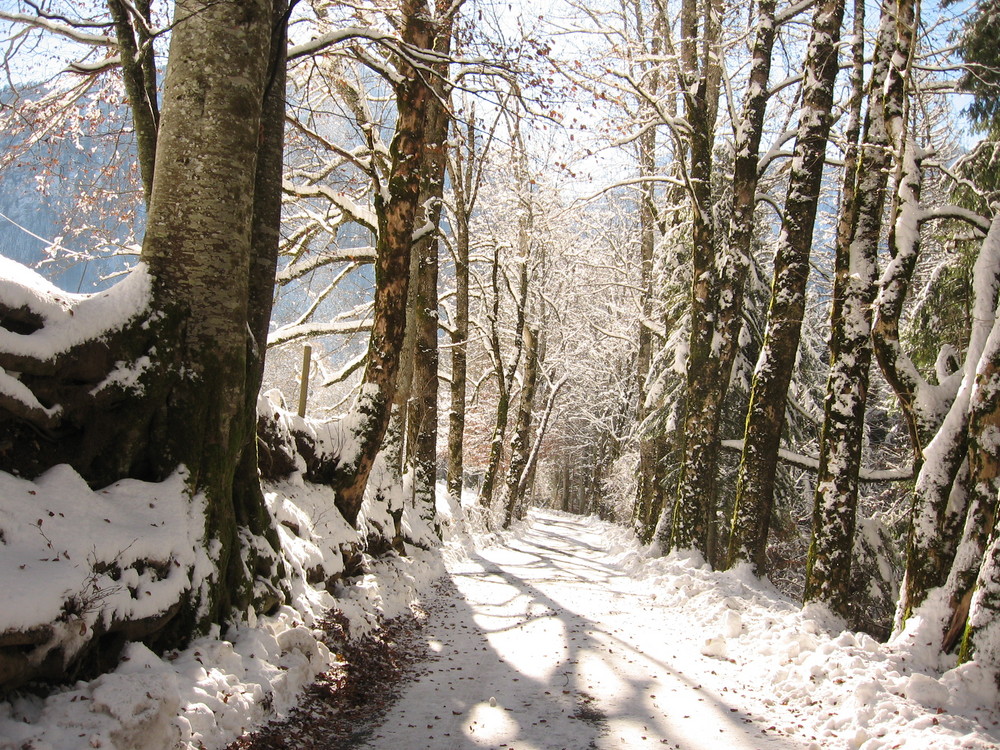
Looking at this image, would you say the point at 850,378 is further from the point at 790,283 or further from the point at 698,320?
the point at 698,320

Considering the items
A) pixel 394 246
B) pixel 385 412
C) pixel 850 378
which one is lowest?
pixel 385 412

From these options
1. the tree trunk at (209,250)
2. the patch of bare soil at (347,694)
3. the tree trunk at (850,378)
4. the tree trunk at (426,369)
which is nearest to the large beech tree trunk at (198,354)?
the tree trunk at (209,250)

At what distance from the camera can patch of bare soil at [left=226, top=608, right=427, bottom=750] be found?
4082mm

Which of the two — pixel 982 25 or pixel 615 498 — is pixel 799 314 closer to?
pixel 982 25

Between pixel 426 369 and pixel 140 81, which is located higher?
pixel 140 81

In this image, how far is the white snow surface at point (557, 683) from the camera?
11.2 feet

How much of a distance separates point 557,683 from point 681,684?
3.69 feet

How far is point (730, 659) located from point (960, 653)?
2.21 metres

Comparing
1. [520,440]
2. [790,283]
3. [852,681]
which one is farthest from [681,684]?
[520,440]

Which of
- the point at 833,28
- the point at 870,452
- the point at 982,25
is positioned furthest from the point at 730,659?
the point at 870,452

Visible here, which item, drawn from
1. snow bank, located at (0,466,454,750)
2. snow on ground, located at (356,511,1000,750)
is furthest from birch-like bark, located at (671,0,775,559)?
snow bank, located at (0,466,454,750)

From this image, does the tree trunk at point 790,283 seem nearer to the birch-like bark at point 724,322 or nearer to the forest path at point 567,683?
the birch-like bark at point 724,322

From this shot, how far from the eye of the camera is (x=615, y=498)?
3484cm

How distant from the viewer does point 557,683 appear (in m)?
5.80
